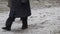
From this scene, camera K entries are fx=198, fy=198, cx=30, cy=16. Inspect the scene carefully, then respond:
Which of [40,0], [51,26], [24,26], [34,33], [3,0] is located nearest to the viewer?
[34,33]

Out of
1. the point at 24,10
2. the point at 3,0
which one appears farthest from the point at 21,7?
the point at 3,0

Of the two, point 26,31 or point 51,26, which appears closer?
point 26,31

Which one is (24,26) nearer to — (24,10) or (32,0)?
(24,10)

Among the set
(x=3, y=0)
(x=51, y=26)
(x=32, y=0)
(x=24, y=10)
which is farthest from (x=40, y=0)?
(x=24, y=10)

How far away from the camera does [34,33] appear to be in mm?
5348

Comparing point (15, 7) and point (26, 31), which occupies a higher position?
point (15, 7)

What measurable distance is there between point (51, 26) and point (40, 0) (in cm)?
675

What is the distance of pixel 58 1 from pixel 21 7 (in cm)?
800

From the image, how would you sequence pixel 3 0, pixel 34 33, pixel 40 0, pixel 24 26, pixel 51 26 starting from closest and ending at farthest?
pixel 34 33
pixel 24 26
pixel 51 26
pixel 3 0
pixel 40 0

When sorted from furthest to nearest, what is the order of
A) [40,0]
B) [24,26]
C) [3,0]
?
[40,0] → [3,0] → [24,26]

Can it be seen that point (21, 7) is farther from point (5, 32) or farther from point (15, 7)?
point (5, 32)

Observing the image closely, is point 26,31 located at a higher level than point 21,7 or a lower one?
lower

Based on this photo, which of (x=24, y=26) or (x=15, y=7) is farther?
(x=24, y=26)

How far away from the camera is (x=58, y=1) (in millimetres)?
13062
